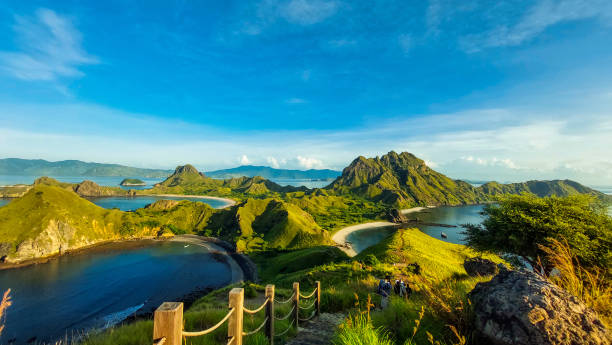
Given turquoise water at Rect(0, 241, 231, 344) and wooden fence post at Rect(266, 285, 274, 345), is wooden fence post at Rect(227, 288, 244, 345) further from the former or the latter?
turquoise water at Rect(0, 241, 231, 344)

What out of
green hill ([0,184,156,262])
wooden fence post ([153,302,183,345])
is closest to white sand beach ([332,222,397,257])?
green hill ([0,184,156,262])

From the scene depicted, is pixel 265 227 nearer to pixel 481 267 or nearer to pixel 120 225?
pixel 120 225

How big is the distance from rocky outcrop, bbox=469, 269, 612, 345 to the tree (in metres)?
12.3

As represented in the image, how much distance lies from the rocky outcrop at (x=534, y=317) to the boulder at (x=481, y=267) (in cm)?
1948

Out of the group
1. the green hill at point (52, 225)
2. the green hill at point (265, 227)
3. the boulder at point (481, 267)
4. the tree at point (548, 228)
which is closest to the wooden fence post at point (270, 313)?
the tree at point (548, 228)

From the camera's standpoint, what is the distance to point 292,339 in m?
8.47

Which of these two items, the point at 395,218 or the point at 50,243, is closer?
the point at 50,243

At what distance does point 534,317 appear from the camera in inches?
205

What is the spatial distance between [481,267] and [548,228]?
343 inches

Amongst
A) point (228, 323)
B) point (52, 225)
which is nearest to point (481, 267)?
point (228, 323)

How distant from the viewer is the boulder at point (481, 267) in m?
22.7

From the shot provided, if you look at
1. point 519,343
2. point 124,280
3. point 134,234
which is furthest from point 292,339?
point 134,234

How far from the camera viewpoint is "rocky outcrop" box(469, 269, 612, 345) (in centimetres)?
505

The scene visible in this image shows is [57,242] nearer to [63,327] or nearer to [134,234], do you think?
[134,234]
